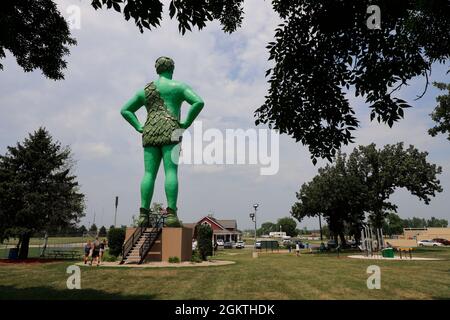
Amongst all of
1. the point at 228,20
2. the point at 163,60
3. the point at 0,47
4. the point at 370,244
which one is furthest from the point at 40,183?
the point at 370,244

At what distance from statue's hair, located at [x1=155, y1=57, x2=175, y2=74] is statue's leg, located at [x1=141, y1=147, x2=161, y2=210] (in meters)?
5.11

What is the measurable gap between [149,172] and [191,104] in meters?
5.11

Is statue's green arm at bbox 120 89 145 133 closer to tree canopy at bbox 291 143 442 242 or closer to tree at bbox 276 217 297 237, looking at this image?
tree canopy at bbox 291 143 442 242

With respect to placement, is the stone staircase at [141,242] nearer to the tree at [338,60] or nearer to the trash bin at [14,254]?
the trash bin at [14,254]

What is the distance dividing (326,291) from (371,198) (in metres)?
33.7

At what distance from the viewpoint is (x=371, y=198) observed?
140 ft

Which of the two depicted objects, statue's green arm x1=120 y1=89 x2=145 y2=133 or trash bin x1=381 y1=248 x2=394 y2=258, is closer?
statue's green arm x1=120 y1=89 x2=145 y2=133

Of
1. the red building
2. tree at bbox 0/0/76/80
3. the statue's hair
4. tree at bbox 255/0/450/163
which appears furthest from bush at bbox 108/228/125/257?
the red building

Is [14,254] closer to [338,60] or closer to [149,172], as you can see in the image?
[149,172]

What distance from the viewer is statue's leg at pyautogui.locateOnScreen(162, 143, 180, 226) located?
22922mm

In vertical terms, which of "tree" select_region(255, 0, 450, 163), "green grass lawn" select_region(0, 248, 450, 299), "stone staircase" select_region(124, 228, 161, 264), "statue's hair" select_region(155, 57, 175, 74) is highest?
"statue's hair" select_region(155, 57, 175, 74)

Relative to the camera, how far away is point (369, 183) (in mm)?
44500

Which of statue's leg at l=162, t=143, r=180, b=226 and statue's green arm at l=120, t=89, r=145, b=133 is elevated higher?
statue's green arm at l=120, t=89, r=145, b=133
